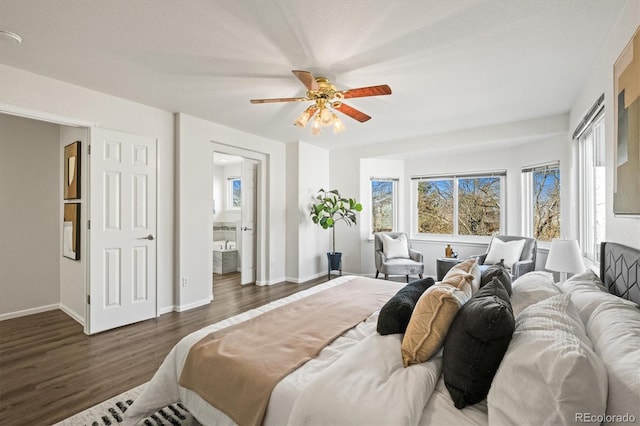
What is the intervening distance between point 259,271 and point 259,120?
99.4 inches

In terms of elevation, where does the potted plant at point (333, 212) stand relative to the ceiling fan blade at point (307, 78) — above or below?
below

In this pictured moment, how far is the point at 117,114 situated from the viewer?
11.2 ft

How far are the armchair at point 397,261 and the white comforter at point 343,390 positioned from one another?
3569mm

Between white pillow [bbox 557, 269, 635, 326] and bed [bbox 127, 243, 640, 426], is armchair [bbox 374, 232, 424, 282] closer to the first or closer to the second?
white pillow [bbox 557, 269, 635, 326]

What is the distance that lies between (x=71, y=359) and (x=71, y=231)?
162 cm

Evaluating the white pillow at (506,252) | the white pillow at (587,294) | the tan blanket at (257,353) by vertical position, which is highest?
the white pillow at (587,294)

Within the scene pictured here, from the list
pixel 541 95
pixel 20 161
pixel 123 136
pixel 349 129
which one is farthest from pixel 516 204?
pixel 20 161

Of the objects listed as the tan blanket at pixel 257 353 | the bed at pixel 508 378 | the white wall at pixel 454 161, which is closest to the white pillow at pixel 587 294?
the bed at pixel 508 378

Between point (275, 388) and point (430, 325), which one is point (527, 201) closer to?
point (430, 325)

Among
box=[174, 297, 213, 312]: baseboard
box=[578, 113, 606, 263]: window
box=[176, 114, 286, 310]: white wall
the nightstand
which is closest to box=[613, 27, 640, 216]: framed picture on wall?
box=[578, 113, 606, 263]: window

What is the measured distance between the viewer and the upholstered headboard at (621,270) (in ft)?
4.82

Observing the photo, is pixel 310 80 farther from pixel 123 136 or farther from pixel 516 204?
pixel 516 204

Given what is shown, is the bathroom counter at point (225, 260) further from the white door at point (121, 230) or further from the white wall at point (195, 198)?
the white door at point (121, 230)

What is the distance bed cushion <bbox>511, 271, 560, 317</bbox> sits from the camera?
1.65 metres
